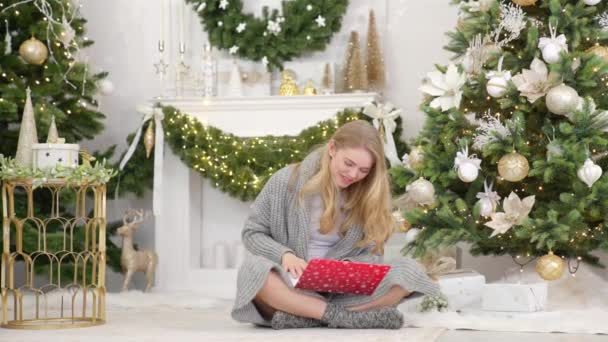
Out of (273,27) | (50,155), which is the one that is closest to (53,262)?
(50,155)

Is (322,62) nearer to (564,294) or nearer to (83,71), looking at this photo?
(83,71)

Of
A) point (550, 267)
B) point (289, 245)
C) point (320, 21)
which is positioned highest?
point (320, 21)

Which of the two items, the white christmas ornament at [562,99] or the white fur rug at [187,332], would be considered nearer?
the white fur rug at [187,332]

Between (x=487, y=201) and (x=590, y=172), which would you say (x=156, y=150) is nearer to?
(x=487, y=201)

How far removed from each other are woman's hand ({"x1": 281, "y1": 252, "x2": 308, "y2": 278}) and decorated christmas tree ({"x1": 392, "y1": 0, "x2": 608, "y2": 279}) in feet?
2.87

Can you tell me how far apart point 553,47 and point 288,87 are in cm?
157

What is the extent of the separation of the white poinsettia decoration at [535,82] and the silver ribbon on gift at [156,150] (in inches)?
75.7

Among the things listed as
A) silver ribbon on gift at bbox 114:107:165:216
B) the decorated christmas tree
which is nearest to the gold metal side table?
silver ribbon on gift at bbox 114:107:165:216

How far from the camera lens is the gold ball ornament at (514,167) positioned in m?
3.69

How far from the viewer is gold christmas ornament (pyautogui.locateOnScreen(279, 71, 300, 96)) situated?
193 inches

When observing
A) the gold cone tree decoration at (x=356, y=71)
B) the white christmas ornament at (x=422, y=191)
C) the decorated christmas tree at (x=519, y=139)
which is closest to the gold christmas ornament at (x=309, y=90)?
the gold cone tree decoration at (x=356, y=71)

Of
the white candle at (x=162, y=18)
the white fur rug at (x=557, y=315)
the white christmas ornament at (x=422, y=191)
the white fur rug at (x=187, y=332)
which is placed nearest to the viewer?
the white fur rug at (x=187, y=332)

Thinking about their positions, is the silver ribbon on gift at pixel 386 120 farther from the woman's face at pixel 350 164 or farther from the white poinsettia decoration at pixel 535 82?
the woman's face at pixel 350 164

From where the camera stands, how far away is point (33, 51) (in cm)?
458
